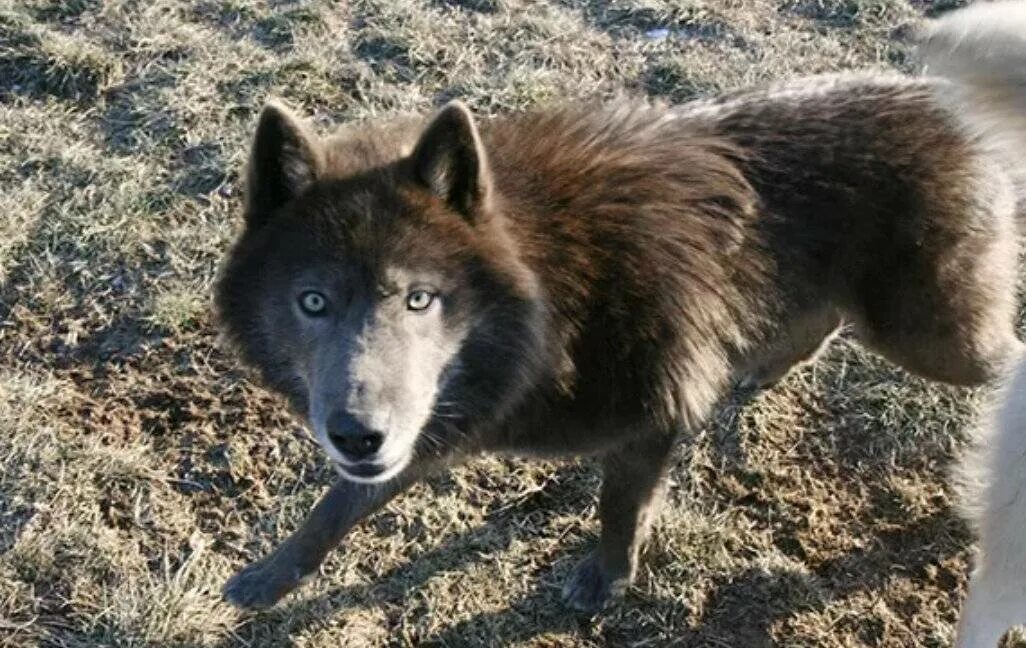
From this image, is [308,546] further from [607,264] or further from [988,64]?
[988,64]

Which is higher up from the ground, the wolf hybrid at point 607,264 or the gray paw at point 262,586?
the wolf hybrid at point 607,264

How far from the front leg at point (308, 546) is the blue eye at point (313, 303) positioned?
28.5 inches

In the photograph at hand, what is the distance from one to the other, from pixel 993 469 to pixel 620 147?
135 cm

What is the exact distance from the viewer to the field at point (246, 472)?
3.44m

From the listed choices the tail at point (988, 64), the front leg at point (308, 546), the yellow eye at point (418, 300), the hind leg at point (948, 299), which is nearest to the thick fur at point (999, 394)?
the tail at point (988, 64)

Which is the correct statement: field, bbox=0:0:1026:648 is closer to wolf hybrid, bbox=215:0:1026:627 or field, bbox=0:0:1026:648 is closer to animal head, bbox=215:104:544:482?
wolf hybrid, bbox=215:0:1026:627

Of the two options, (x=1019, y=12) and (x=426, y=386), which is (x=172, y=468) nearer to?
(x=426, y=386)

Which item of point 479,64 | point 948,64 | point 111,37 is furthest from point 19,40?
point 948,64

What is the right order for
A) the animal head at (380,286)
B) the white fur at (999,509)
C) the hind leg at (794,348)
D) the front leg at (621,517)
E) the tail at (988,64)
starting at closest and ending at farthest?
the tail at (988,64) < the white fur at (999,509) < the animal head at (380,286) < the front leg at (621,517) < the hind leg at (794,348)

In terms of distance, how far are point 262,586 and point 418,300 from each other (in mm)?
1219

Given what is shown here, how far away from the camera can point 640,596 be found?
357 cm

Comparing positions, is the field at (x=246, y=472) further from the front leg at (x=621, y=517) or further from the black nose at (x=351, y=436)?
the black nose at (x=351, y=436)

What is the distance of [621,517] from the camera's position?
331cm

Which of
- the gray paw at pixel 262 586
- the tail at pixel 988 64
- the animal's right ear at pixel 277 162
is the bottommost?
the gray paw at pixel 262 586
